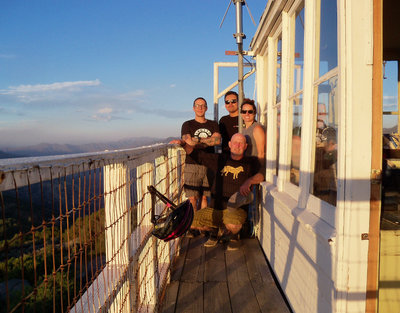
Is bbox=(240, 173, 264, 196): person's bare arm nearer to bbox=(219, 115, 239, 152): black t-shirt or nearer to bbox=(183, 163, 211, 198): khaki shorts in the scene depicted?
bbox=(183, 163, 211, 198): khaki shorts

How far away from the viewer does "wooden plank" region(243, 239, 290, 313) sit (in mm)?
3031

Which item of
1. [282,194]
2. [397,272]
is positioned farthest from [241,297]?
[397,272]

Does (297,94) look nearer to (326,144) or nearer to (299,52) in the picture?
(299,52)

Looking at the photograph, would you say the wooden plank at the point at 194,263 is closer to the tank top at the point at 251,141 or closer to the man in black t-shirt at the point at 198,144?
the man in black t-shirt at the point at 198,144

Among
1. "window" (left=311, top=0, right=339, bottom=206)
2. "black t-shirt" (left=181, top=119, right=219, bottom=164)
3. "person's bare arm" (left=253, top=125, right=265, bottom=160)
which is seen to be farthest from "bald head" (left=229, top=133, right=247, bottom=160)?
"window" (left=311, top=0, right=339, bottom=206)

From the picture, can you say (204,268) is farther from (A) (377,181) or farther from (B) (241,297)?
(A) (377,181)

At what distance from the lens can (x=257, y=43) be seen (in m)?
4.76

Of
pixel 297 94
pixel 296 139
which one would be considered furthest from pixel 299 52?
pixel 296 139

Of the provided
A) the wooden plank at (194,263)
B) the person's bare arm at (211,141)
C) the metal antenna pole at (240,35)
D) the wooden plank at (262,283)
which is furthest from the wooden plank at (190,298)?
the metal antenna pole at (240,35)

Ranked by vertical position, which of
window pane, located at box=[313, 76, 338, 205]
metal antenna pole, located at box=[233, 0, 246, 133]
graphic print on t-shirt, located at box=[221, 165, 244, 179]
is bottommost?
graphic print on t-shirt, located at box=[221, 165, 244, 179]

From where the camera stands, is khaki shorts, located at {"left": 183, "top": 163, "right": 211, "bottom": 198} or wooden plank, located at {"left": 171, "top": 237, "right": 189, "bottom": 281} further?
khaki shorts, located at {"left": 183, "top": 163, "right": 211, "bottom": 198}

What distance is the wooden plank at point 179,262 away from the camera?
3721 mm

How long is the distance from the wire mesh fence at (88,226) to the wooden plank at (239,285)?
72 cm

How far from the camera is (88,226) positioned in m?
1.60
